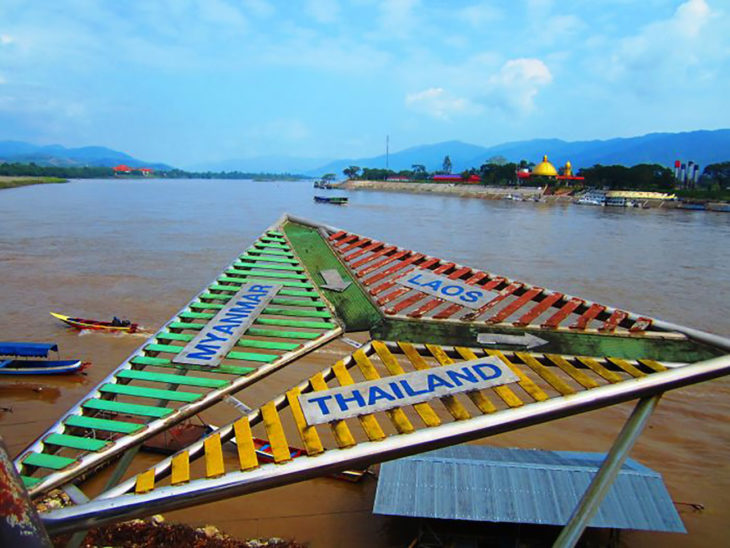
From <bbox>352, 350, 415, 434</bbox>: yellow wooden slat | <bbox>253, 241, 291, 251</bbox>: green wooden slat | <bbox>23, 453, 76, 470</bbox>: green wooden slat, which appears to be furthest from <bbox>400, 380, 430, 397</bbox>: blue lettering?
<bbox>253, 241, 291, 251</bbox>: green wooden slat

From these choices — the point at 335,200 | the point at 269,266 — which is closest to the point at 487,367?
the point at 269,266

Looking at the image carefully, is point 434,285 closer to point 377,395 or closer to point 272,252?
point 377,395

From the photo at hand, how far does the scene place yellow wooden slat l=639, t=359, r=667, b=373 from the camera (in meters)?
3.14

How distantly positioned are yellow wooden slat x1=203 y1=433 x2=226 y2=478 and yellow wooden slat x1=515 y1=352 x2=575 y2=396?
1.88m

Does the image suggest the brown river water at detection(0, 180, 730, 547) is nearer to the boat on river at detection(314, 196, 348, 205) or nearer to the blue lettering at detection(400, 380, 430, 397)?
the blue lettering at detection(400, 380, 430, 397)

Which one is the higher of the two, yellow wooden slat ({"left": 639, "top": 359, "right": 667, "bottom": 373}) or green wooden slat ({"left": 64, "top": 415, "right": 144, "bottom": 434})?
yellow wooden slat ({"left": 639, "top": 359, "right": 667, "bottom": 373})

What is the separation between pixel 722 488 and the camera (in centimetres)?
927

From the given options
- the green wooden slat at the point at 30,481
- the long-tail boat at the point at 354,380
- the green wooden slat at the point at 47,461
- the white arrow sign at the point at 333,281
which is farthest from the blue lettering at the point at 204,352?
the white arrow sign at the point at 333,281

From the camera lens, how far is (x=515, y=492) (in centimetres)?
669

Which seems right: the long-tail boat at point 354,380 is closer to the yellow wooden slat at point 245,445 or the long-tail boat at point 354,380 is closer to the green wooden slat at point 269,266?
the yellow wooden slat at point 245,445

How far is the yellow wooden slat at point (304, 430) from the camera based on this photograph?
2.59 meters

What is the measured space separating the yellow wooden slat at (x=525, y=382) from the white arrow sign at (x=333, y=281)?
1.91 m

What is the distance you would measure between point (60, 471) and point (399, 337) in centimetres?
233

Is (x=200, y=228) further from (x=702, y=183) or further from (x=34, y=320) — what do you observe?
(x=702, y=183)
